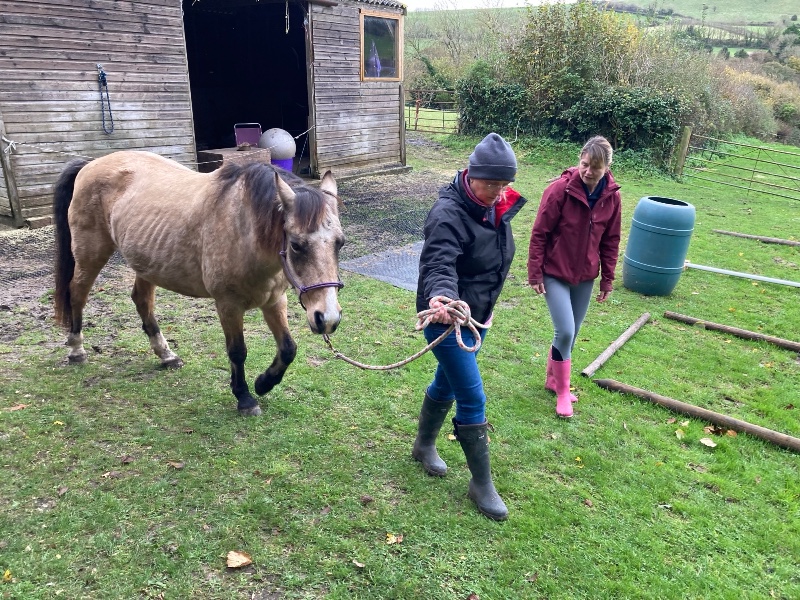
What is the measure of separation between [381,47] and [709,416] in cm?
1176

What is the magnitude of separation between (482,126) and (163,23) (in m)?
12.0

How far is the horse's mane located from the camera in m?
2.80

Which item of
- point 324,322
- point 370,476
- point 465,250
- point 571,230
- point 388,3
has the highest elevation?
point 388,3

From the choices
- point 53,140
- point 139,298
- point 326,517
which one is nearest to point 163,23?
point 53,140

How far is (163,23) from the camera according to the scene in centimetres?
881

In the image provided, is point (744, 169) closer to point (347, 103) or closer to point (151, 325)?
point (347, 103)

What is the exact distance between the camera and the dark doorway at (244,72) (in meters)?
13.9

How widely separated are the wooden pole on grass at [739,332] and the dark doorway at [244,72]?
10616mm

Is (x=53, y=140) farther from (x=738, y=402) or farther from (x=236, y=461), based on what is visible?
(x=738, y=402)

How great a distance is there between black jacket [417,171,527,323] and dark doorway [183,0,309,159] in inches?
473

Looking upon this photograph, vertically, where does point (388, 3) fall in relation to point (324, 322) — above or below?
above

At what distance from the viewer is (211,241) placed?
136 inches

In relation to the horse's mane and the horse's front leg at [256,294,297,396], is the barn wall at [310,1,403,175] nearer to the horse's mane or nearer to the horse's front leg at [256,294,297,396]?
the horse's front leg at [256,294,297,396]

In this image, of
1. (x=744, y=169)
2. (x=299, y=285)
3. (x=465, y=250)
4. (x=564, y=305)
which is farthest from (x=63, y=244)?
(x=744, y=169)
